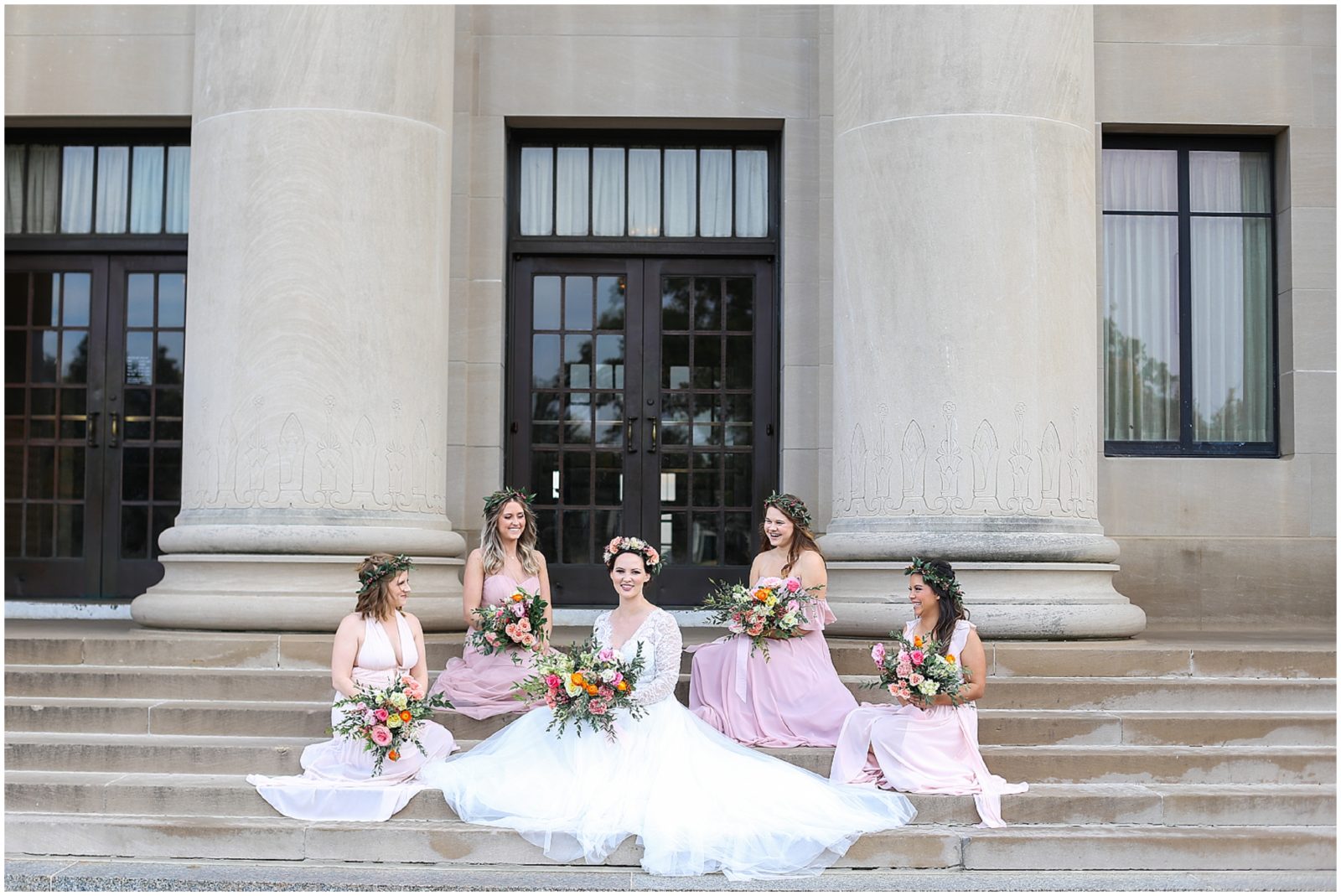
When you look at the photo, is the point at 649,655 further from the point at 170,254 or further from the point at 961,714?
the point at 170,254

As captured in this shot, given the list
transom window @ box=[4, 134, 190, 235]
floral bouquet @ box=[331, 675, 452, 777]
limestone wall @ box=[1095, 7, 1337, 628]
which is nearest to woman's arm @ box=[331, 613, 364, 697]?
floral bouquet @ box=[331, 675, 452, 777]

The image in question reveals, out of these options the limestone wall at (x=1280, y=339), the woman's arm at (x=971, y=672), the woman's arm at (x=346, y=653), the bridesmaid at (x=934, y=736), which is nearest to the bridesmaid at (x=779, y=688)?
the bridesmaid at (x=934, y=736)

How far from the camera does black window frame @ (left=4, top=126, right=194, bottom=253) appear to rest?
14195 millimetres

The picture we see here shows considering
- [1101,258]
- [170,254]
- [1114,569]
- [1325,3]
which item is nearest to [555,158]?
[170,254]

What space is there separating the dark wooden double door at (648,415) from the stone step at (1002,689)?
3986 mm

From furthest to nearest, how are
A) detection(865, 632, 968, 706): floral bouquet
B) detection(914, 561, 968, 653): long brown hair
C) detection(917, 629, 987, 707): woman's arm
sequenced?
detection(914, 561, 968, 653): long brown hair → detection(917, 629, 987, 707): woman's arm → detection(865, 632, 968, 706): floral bouquet

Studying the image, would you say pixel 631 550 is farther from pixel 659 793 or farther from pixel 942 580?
pixel 942 580

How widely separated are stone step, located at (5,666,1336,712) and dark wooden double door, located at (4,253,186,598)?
4000 mm

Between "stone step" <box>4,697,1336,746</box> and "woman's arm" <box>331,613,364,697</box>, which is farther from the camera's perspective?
"stone step" <box>4,697,1336,746</box>

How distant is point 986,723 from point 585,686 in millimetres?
2772

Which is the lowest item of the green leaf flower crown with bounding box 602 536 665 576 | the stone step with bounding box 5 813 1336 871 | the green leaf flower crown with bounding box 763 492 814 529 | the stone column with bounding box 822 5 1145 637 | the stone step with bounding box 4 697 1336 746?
the stone step with bounding box 5 813 1336 871

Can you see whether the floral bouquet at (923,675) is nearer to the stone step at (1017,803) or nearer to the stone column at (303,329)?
the stone step at (1017,803)

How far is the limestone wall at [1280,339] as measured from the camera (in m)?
13.6

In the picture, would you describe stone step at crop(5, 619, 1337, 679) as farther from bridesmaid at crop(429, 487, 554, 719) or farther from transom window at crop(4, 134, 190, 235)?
transom window at crop(4, 134, 190, 235)
